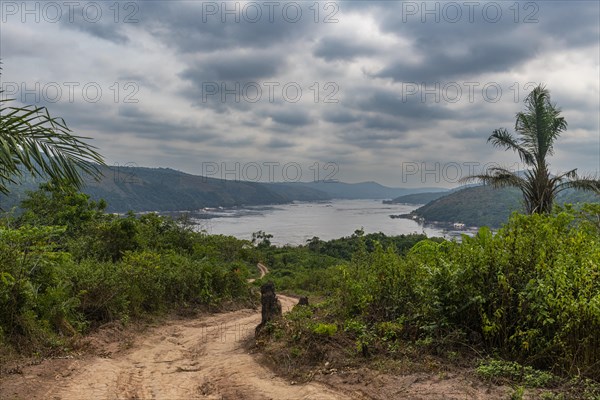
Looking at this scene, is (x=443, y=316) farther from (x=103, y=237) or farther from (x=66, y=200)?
(x=66, y=200)

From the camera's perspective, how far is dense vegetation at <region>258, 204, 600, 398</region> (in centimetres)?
512

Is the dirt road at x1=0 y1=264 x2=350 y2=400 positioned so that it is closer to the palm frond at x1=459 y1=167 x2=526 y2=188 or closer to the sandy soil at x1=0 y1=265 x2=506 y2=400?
the sandy soil at x1=0 y1=265 x2=506 y2=400

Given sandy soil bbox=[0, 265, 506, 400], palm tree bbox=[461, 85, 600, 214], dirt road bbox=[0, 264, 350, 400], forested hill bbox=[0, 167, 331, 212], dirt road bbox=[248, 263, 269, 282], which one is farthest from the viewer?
forested hill bbox=[0, 167, 331, 212]

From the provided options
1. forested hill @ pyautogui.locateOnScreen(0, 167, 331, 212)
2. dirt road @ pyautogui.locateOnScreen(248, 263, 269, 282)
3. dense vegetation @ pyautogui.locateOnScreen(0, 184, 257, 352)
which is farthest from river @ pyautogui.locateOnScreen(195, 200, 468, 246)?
dense vegetation @ pyautogui.locateOnScreen(0, 184, 257, 352)

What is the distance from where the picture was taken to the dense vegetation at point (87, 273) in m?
7.25

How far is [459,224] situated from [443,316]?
77.3 m

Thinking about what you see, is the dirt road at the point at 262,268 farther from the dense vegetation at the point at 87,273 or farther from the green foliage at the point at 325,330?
the green foliage at the point at 325,330

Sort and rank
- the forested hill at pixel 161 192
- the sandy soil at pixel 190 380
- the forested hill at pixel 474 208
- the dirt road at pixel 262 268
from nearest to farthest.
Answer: the sandy soil at pixel 190 380, the dirt road at pixel 262 268, the forested hill at pixel 474 208, the forested hill at pixel 161 192

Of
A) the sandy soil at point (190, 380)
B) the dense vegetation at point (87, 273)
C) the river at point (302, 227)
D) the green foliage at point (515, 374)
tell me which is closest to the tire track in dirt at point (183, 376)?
the sandy soil at point (190, 380)

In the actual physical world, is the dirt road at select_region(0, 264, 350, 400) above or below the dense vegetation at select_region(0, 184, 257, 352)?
below

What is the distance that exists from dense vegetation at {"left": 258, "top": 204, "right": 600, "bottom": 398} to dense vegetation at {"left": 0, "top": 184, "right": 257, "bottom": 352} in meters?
4.15

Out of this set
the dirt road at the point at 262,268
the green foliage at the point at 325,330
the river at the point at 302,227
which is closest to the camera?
the green foliage at the point at 325,330

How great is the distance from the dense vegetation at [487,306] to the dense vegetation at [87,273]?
4.15 m

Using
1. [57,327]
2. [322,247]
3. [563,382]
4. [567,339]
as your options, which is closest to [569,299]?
[567,339]
